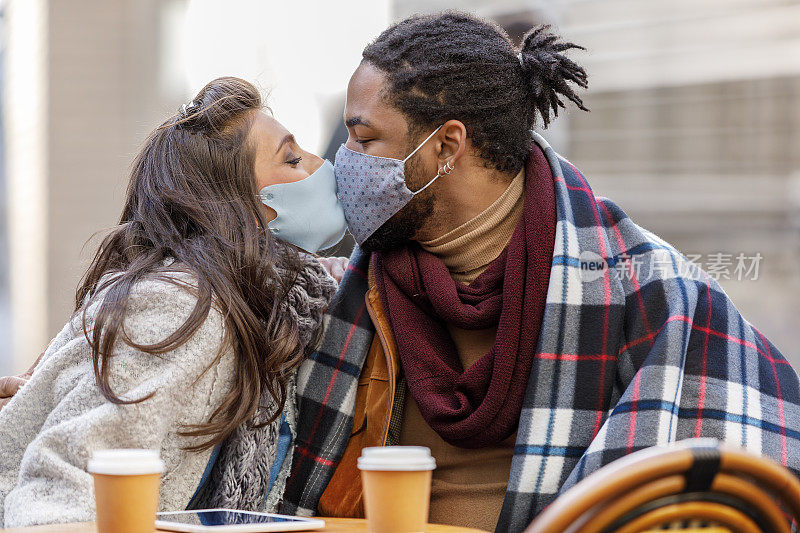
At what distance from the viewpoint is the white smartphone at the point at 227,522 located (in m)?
1.56

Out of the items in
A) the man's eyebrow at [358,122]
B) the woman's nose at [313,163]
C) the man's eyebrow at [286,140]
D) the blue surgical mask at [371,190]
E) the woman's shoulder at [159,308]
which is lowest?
the woman's shoulder at [159,308]

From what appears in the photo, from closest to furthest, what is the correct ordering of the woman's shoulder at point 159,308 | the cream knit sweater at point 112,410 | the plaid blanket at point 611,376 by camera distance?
the cream knit sweater at point 112,410 → the woman's shoulder at point 159,308 → the plaid blanket at point 611,376

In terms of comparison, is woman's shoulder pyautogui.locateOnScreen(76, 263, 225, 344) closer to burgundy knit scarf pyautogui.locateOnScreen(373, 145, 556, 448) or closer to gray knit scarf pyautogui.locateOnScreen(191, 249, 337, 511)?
gray knit scarf pyautogui.locateOnScreen(191, 249, 337, 511)

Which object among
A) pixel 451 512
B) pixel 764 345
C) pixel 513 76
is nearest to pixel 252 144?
pixel 513 76

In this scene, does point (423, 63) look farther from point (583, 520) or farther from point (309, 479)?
point (583, 520)

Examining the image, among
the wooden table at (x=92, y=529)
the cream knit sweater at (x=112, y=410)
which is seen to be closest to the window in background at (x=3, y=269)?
the cream knit sweater at (x=112, y=410)

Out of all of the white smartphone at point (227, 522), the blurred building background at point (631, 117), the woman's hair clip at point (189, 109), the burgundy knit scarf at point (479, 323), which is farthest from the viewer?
the blurred building background at point (631, 117)

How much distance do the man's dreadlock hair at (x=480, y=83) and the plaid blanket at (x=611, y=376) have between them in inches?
11.4

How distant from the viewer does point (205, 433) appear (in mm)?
1979

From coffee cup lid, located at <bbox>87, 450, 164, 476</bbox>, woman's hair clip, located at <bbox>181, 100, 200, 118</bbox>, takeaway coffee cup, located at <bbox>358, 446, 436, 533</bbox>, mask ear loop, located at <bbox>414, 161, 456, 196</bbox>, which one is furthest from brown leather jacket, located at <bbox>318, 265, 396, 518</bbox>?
coffee cup lid, located at <bbox>87, 450, 164, 476</bbox>

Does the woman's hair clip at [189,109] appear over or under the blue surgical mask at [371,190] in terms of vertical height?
over

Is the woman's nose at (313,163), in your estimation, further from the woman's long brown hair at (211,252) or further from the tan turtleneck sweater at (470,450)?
the tan turtleneck sweater at (470,450)

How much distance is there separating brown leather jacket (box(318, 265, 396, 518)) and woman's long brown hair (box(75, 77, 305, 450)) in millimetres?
224

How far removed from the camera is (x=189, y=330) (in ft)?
6.46
